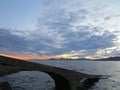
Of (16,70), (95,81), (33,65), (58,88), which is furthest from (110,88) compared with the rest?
(16,70)

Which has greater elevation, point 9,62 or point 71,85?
point 9,62

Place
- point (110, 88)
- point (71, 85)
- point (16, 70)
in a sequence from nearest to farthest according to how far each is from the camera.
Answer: point (16, 70)
point (71, 85)
point (110, 88)

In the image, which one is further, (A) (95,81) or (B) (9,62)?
(A) (95,81)

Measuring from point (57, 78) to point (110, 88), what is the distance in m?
15.3

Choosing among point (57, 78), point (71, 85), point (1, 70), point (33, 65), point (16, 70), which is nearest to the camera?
point (1, 70)

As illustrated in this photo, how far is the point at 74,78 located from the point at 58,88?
4414 mm

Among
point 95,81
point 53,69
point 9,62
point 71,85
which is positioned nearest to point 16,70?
point 9,62

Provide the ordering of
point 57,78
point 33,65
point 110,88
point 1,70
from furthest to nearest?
point 110,88 → point 57,78 → point 33,65 → point 1,70

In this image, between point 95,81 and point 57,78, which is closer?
point 57,78

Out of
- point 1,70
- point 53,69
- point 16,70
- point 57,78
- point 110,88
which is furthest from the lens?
point 110,88

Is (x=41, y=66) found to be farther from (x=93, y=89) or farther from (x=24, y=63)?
(x=93, y=89)

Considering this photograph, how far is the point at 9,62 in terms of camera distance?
96.1 feet

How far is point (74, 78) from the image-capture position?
39125 millimetres

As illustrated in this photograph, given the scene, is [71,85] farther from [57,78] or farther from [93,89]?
[93,89]
